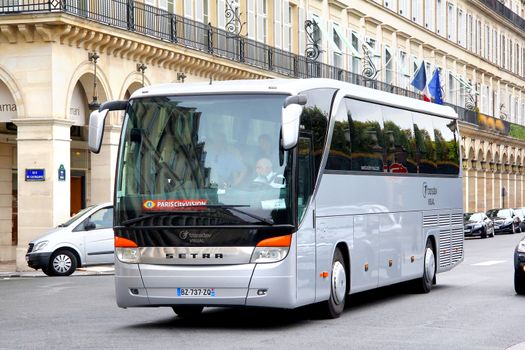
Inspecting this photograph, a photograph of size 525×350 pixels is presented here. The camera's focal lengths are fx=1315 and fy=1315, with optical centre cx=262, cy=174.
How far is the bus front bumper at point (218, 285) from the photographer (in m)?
14.8

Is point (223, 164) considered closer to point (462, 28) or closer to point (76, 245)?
point (76, 245)

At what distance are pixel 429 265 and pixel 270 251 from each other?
7.24m

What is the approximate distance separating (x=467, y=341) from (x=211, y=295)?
2975mm

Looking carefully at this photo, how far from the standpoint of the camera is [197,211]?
15.1 metres

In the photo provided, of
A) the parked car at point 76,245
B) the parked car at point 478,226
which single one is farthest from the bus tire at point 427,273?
the parked car at point 478,226

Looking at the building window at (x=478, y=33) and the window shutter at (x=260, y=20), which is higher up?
the building window at (x=478, y=33)

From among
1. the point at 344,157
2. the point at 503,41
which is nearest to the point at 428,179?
the point at 344,157

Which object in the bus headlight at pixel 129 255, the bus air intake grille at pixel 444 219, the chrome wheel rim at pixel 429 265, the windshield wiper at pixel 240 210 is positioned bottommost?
the chrome wheel rim at pixel 429 265

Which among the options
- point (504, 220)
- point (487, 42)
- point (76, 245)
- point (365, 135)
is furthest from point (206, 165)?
point (487, 42)

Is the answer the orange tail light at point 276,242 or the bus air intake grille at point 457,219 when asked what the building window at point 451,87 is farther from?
the orange tail light at point 276,242

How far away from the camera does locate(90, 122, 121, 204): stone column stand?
1415 inches

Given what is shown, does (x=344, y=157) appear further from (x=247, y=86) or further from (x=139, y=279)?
(x=139, y=279)

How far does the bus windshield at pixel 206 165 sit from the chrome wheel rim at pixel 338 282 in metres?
1.88

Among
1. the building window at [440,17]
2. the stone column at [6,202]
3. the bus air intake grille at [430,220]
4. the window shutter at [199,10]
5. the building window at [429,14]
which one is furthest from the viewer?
the building window at [440,17]
